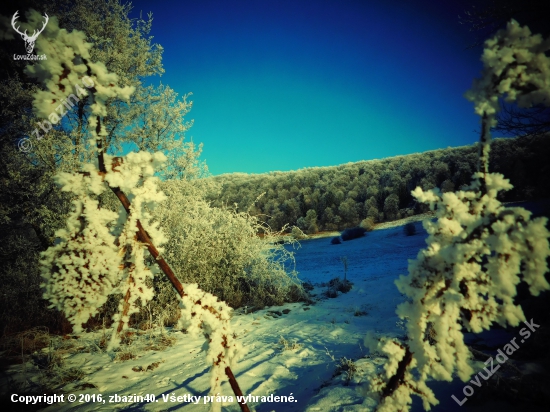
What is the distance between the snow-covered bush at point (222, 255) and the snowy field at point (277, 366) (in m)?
0.67

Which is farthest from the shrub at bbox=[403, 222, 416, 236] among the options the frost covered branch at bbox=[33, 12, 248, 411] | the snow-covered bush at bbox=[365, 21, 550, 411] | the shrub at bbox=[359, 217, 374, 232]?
the frost covered branch at bbox=[33, 12, 248, 411]

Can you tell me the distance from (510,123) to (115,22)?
35.5 ft

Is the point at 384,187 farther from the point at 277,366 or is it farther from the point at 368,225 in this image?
the point at 277,366

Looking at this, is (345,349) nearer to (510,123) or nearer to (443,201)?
(443,201)

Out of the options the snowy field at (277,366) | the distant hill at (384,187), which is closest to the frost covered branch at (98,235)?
the snowy field at (277,366)

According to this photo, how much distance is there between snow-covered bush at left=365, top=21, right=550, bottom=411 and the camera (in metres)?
0.91

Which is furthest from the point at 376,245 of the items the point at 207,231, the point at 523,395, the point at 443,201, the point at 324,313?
the point at 443,201

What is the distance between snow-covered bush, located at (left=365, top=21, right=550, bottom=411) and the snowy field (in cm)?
47

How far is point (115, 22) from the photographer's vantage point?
7434 millimetres

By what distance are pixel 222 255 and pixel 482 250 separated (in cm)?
651

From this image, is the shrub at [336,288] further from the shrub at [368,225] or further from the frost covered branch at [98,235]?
the shrub at [368,225]

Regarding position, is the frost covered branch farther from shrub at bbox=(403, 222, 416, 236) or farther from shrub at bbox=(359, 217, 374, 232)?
shrub at bbox=(359, 217, 374, 232)

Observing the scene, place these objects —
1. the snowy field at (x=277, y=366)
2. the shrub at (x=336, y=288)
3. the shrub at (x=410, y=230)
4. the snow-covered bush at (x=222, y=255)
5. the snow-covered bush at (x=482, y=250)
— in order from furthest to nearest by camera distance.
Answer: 1. the shrub at (x=410, y=230)
2. the shrub at (x=336, y=288)
3. the snow-covered bush at (x=222, y=255)
4. the snowy field at (x=277, y=366)
5. the snow-covered bush at (x=482, y=250)

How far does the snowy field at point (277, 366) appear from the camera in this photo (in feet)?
9.28
